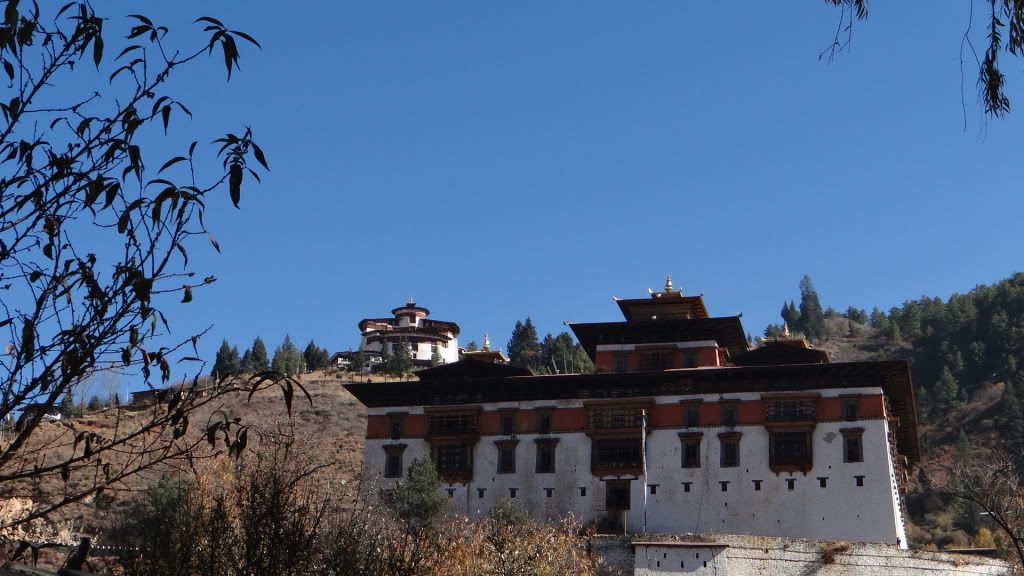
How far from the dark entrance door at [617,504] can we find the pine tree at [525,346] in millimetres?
62580

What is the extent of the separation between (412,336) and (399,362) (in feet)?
31.8

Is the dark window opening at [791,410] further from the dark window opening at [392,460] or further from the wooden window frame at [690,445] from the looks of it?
the dark window opening at [392,460]

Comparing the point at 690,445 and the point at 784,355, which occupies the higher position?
the point at 784,355

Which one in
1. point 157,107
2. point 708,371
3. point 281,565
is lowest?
point 281,565

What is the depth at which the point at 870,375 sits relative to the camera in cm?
5566

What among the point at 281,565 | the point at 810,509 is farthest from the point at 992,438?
the point at 281,565

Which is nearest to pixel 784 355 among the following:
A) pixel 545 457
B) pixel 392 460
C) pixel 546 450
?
pixel 546 450

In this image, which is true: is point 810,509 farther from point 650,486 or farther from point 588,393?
point 588,393

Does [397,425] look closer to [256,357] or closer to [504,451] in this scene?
[504,451]

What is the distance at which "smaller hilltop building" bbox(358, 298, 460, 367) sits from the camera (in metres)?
118

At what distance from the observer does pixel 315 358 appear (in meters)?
126

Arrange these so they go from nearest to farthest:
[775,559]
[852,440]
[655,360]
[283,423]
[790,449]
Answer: [775,559]
[852,440]
[790,449]
[655,360]
[283,423]

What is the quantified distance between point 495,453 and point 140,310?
1971 inches

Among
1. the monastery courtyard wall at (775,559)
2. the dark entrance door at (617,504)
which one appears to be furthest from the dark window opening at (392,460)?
the monastery courtyard wall at (775,559)
